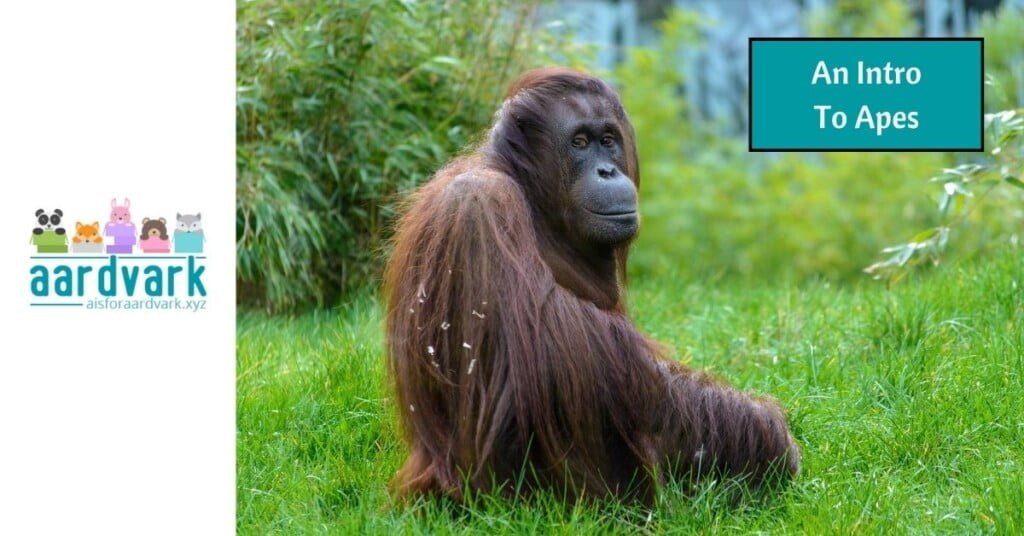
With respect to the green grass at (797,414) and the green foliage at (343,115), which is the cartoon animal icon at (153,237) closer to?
the green grass at (797,414)

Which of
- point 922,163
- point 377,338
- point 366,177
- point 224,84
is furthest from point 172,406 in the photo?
point 922,163

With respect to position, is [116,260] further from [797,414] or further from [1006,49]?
[1006,49]

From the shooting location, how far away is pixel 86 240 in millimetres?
3154

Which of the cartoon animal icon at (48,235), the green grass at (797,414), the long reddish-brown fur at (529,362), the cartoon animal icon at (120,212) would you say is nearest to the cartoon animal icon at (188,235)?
the cartoon animal icon at (120,212)

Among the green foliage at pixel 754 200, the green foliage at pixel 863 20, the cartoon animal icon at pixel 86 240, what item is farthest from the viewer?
the green foliage at pixel 863 20

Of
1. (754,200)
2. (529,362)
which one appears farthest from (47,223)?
(754,200)

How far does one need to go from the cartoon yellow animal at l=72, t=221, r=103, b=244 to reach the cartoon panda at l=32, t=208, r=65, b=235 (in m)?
Result: 0.04

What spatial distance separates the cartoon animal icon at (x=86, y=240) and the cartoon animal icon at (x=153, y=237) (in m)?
0.09

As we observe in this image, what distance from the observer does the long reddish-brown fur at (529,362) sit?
332cm

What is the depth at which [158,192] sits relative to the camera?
126 inches

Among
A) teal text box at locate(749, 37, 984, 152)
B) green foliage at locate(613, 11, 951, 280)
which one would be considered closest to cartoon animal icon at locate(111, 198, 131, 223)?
teal text box at locate(749, 37, 984, 152)

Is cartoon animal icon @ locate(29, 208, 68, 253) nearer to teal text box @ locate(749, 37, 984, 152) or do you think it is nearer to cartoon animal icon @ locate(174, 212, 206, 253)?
cartoon animal icon @ locate(174, 212, 206, 253)

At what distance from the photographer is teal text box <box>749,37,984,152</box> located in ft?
14.6

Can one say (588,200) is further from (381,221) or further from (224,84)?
(381,221)
